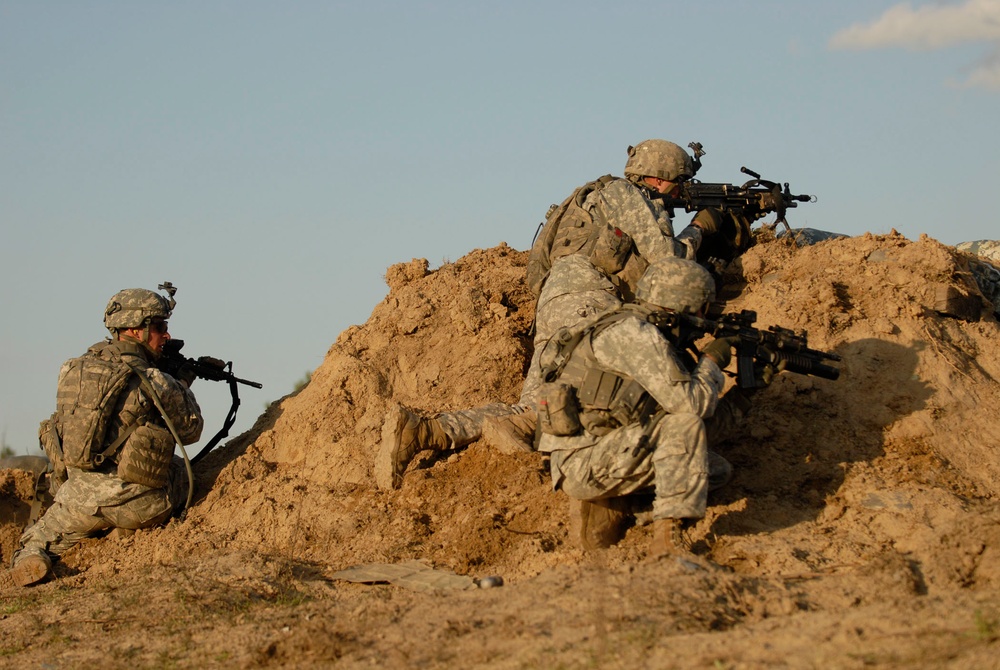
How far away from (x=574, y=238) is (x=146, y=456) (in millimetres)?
3216

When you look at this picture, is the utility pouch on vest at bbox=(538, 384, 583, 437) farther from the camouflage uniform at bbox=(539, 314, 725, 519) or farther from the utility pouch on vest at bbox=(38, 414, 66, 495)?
the utility pouch on vest at bbox=(38, 414, 66, 495)

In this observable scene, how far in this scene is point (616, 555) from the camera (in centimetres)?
642

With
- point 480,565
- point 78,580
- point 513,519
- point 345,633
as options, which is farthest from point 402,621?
point 78,580

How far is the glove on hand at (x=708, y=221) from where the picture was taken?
8266mm

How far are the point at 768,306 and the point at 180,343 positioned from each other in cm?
438

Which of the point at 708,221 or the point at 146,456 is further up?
the point at 708,221

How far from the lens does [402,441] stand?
7.53m

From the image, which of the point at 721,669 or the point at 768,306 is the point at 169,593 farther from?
the point at 768,306

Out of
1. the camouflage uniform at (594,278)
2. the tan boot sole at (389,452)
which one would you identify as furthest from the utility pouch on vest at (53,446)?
the camouflage uniform at (594,278)

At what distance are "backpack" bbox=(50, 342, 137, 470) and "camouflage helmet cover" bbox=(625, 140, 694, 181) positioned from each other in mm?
3736

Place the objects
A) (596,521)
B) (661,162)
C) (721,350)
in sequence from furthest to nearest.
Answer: (661,162), (596,521), (721,350)

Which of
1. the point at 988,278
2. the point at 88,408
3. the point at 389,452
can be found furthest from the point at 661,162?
the point at 88,408

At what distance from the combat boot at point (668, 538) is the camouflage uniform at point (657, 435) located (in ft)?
0.17

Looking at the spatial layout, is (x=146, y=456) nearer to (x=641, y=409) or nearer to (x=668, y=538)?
(x=641, y=409)
